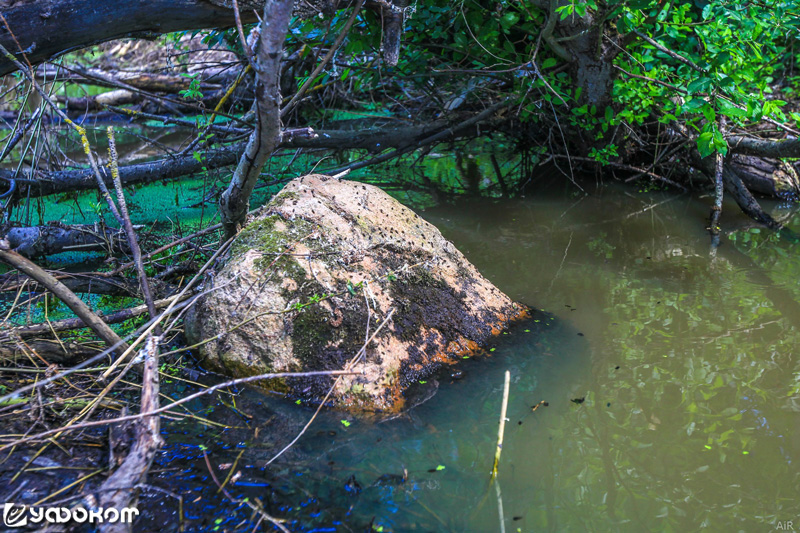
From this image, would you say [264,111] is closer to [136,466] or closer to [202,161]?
[136,466]

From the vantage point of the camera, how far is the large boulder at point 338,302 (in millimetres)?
2580

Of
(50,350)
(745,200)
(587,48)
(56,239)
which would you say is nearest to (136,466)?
(50,350)

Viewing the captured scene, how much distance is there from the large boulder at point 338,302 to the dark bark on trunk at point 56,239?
162 centimetres

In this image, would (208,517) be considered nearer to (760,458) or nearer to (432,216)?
(760,458)

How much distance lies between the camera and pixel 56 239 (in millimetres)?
4062

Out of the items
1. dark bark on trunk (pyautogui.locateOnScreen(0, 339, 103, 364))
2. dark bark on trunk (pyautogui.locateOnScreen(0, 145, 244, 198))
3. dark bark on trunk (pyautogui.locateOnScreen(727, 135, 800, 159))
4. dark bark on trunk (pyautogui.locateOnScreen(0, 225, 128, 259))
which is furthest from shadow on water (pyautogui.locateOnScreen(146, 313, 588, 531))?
dark bark on trunk (pyautogui.locateOnScreen(727, 135, 800, 159))

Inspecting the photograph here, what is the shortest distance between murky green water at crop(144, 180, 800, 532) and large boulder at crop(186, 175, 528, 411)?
167mm

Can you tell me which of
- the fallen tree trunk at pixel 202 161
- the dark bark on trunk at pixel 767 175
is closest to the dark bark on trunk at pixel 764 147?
the dark bark on trunk at pixel 767 175

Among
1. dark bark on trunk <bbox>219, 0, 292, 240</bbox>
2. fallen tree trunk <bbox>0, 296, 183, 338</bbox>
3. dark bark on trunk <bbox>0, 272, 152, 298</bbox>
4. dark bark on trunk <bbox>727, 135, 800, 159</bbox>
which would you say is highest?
dark bark on trunk <bbox>219, 0, 292, 240</bbox>

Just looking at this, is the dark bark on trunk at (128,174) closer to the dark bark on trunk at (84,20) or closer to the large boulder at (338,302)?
the dark bark on trunk at (84,20)

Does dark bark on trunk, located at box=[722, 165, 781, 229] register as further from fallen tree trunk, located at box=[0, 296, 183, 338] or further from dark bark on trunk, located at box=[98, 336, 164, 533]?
dark bark on trunk, located at box=[98, 336, 164, 533]

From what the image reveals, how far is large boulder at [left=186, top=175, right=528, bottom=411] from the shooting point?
2580mm

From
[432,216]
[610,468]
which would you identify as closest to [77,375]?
[610,468]

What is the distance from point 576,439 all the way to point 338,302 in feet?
4.08
